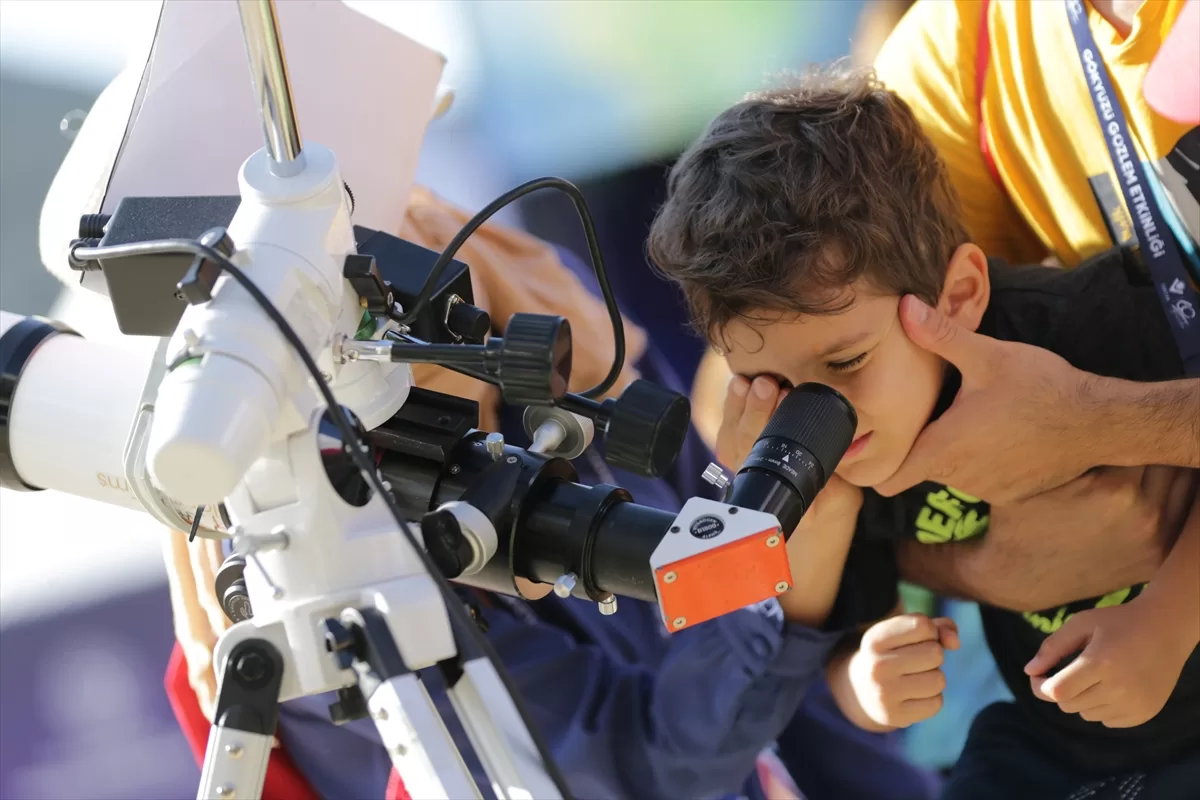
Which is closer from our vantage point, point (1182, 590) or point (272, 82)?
point (272, 82)

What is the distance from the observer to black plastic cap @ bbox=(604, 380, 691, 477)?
0.58 meters

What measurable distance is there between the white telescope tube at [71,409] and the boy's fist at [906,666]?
668mm

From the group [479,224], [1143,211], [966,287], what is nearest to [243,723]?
[479,224]

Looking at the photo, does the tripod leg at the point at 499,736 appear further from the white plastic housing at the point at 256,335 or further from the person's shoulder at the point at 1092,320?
the person's shoulder at the point at 1092,320

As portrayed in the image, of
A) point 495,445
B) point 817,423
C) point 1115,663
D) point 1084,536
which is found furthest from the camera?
point 1084,536

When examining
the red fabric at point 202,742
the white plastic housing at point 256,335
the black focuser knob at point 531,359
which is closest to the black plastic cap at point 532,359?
the black focuser knob at point 531,359

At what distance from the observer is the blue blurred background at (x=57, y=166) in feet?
4.43

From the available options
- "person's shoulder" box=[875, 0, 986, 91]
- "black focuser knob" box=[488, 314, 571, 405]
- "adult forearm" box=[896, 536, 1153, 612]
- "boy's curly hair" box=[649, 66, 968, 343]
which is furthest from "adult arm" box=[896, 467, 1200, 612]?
"black focuser knob" box=[488, 314, 571, 405]

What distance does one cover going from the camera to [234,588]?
2.14 feet

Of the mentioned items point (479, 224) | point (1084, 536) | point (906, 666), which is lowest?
point (906, 666)

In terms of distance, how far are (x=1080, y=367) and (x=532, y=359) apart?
0.81 m

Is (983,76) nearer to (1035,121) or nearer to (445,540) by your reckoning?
(1035,121)

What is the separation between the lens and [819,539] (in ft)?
3.82

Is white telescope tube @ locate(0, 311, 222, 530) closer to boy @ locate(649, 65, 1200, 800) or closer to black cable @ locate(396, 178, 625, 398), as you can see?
black cable @ locate(396, 178, 625, 398)
